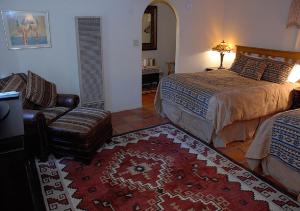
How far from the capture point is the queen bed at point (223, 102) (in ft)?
10.7

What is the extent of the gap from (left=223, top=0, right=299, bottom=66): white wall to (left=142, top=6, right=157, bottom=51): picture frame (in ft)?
5.92

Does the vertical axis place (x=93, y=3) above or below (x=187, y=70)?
above

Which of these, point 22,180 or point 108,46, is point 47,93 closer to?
point 108,46

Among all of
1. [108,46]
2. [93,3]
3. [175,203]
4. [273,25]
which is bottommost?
[175,203]

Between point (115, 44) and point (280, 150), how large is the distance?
9.99 ft

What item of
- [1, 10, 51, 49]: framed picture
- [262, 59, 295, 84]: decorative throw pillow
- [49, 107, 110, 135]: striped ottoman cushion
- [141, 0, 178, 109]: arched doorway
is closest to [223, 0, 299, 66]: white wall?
[262, 59, 295, 84]: decorative throw pillow

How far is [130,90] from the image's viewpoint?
4746 mm

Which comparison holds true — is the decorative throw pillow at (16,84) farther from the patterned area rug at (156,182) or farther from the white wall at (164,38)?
the white wall at (164,38)

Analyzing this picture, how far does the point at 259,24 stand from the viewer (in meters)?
4.65

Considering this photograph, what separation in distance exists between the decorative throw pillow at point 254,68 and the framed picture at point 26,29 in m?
3.30

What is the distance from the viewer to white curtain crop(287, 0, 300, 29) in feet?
13.0

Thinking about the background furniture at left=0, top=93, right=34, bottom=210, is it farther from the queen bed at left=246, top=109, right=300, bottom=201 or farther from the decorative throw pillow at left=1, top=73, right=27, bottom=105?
the queen bed at left=246, top=109, right=300, bottom=201

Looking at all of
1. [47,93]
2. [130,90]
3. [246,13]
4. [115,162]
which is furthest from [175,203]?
[246,13]

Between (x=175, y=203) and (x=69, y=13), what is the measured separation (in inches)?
123
